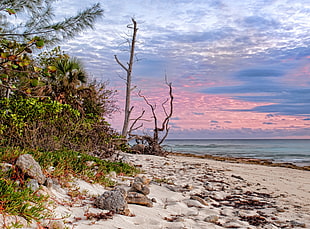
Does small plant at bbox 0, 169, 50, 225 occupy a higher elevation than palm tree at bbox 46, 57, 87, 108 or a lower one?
lower

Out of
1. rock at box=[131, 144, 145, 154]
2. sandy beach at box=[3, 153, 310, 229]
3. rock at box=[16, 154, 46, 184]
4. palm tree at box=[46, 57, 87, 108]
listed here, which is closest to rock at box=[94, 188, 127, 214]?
sandy beach at box=[3, 153, 310, 229]

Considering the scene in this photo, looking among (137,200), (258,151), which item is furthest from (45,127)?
(258,151)

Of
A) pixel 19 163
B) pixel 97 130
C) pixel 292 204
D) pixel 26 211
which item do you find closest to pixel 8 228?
pixel 26 211

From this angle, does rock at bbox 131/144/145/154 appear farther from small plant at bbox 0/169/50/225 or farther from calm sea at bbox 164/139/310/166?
small plant at bbox 0/169/50/225

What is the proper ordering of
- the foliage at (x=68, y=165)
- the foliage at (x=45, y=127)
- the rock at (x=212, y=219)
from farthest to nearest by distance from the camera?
1. the foliage at (x=45, y=127)
2. the foliage at (x=68, y=165)
3. the rock at (x=212, y=219)

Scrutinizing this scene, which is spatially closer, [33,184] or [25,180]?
[33,184]

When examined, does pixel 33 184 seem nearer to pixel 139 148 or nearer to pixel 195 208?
pixel 195 208

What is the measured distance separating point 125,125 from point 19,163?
14.4 m

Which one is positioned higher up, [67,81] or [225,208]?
[67,81]

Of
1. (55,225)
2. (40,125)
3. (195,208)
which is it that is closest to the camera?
(55,225)

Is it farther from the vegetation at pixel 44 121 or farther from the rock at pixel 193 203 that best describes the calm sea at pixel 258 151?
the rock at pixel 193 203

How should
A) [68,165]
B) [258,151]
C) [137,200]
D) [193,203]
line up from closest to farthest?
[137,200], [193,203], [68,165], [258,151]

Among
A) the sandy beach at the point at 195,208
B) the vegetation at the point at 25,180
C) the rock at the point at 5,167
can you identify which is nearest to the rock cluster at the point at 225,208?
the sandy beach at the point at 195,208

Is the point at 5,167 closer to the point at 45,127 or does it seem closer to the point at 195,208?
the point at 195,208
